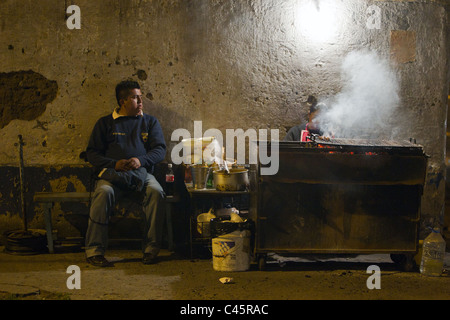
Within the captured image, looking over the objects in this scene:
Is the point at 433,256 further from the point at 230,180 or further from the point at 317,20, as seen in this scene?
the point at 317,20

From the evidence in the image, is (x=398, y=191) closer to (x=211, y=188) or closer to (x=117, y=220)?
(x=211, y=188)

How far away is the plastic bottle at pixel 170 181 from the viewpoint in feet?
20.2

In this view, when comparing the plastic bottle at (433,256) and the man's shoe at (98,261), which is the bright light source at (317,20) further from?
the man's shoe at (98,261)

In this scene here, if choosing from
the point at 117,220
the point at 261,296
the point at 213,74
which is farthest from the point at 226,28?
the point at 261,296

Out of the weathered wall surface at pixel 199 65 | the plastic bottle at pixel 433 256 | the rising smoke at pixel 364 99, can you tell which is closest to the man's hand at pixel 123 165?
the weathered wall surface at pixel 199 65

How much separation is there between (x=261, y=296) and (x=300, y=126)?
2903mm

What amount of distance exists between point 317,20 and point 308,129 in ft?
5.34

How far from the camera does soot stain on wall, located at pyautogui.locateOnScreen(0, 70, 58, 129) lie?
6.41 meters

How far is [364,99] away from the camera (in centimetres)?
681

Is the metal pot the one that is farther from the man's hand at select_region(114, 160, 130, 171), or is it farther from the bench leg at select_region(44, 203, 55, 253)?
the bench leg at select_region(44, 203, 55, 253)

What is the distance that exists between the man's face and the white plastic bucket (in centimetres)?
203

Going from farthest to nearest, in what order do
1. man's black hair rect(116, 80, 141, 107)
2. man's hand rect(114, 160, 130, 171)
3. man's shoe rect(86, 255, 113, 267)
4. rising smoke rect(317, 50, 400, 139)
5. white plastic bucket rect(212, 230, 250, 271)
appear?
rising smoke rect(317, 50, 400, 139)
man's black hair rect(116, 80, 141, 107)
man's hand rect(114, 160, 130, 171)
man's shoe rect(86, 255, 113, 267)
white plastic bucket rect(212, 230, 250, 271)

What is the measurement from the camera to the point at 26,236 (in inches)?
234

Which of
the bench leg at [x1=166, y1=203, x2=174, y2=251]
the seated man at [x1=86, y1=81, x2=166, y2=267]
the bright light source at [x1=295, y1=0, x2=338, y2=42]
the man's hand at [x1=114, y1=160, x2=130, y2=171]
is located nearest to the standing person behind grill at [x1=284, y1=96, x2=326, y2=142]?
the bright light source at [x1=295, y1=0, x2=338, y2=42]
